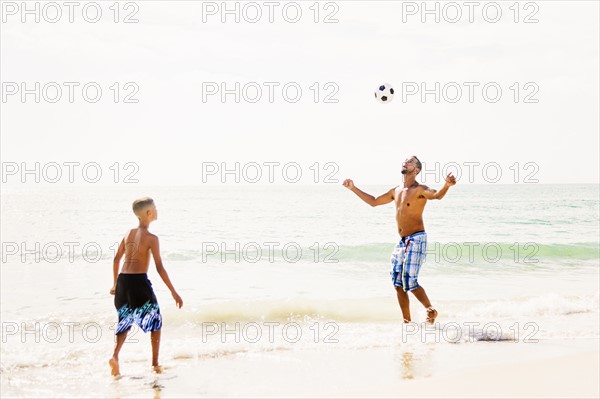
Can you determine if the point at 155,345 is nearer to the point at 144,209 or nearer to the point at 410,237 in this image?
the point at 144,209

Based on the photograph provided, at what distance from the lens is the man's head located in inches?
279

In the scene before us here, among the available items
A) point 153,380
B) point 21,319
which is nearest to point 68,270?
point 21,319

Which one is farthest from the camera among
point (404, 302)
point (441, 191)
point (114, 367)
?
point (404, 302)

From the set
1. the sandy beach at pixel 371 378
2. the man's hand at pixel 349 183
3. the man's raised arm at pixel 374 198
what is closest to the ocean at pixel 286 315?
the sandy beach at pixel 371 378

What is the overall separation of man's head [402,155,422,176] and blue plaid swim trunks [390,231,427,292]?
73 cm

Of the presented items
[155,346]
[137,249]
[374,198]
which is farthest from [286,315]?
[137,249]

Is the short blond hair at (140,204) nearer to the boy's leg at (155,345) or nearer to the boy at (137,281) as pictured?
the boy at (137,281)

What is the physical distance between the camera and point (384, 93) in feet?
27.7

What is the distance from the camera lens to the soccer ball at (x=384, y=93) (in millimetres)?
8430

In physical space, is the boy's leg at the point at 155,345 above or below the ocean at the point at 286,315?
above

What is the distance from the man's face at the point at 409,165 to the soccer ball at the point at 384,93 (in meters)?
1.60

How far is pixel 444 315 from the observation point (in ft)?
28.5

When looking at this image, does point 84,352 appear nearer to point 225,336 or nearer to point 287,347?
point 225,336

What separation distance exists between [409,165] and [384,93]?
69.7 inches
